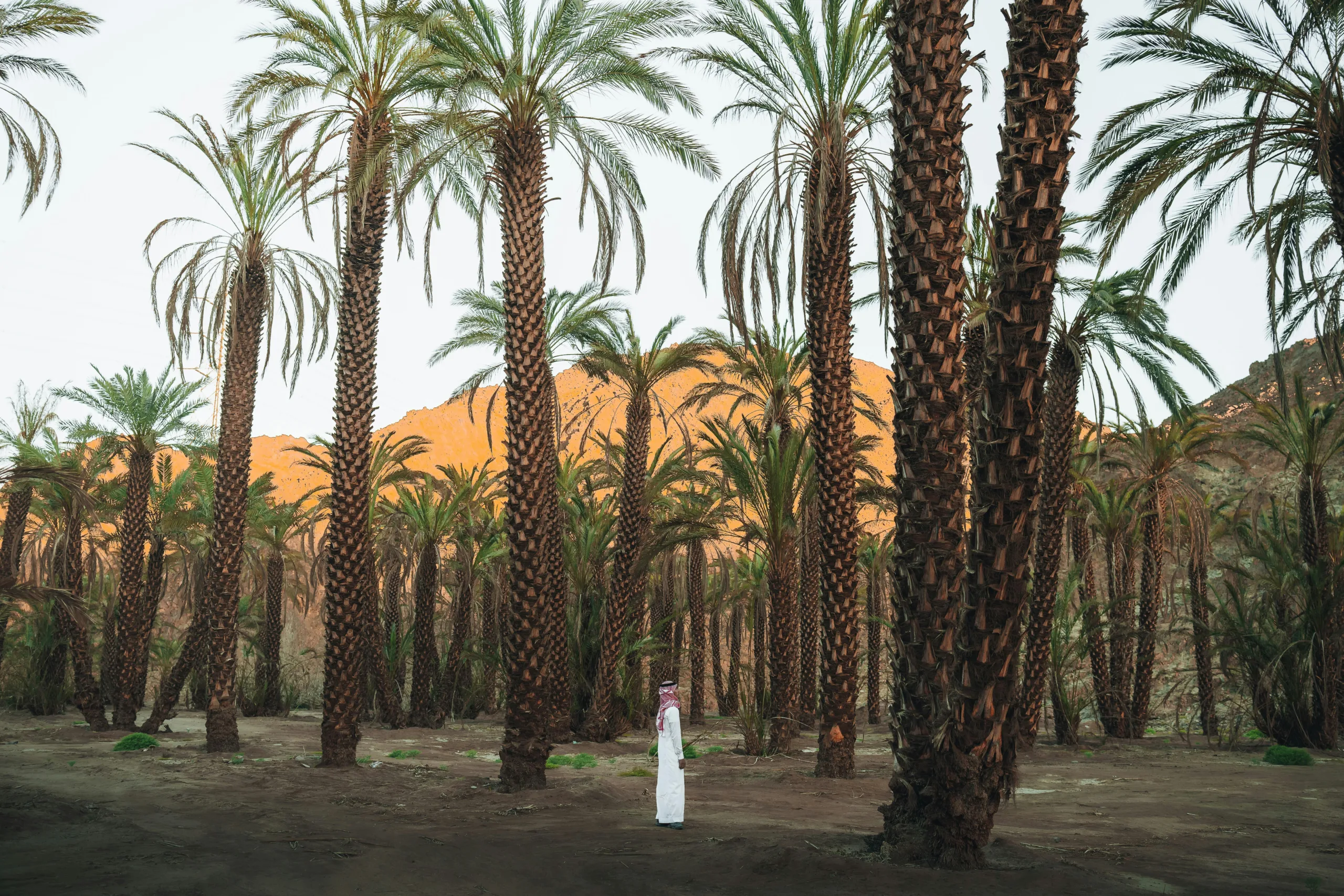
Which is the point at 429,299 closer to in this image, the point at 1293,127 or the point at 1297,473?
the point at 1293,127

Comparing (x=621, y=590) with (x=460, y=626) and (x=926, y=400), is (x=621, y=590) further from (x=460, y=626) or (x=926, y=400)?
(x=926, y=400)

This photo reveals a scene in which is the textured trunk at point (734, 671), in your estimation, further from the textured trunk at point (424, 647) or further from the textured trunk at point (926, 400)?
the textured trunk at point (926, 400)

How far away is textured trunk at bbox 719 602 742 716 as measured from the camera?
22953 mm

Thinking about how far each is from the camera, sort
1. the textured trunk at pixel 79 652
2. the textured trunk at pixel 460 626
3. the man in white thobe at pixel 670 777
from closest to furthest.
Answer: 1. the man in white thobe at pixel 670 777
2. the textured trunk at pixel 79 652
3. the textured trunk at pixel 460 626

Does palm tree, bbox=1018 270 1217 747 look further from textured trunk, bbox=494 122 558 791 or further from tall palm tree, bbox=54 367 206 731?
tall palm tree, bbox=54 367 206 731

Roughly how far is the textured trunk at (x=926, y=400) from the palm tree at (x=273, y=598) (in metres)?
25.6

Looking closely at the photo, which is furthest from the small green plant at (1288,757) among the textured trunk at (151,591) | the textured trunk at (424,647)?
the textured trunk at (151,591)

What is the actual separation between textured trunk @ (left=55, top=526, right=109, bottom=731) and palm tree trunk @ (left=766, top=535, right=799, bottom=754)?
15.4m

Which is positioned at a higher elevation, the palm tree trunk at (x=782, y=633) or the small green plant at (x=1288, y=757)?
the palm tree trunk at (x=782, y=633)

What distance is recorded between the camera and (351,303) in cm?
1648

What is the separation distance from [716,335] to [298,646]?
47.1m

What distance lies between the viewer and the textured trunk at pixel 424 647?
28453 mm

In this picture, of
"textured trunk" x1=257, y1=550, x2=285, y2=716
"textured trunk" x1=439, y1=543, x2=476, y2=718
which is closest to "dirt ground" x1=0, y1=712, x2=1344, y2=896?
"textured trunk" x1=439, y1=543, x2=476, y2=718

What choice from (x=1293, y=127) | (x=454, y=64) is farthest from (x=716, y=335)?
(x=1293, y=127)
